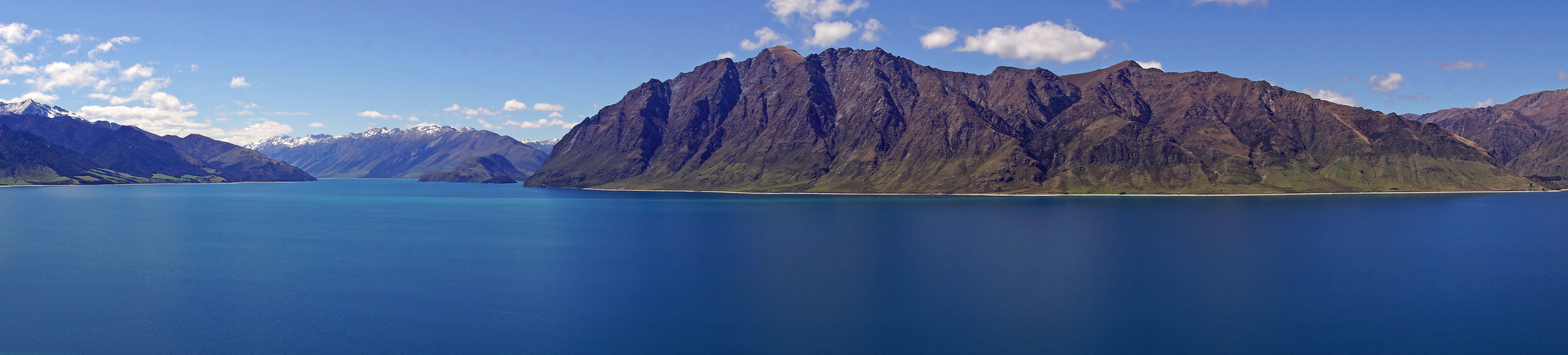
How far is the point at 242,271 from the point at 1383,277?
147 m

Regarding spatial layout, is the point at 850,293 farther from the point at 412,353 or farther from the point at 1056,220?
the point at 1056,220

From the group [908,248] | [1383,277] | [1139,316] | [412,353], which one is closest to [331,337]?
[412,353]

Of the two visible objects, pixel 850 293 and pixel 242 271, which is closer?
pixel 850 293

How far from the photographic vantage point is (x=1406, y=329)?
234 ft

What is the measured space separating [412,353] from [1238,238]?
464 ft

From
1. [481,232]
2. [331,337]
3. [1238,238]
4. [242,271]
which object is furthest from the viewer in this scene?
[481,232]

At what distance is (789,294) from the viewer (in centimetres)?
8800

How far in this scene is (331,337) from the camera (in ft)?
229

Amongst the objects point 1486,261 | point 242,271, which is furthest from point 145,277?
point 1486,261

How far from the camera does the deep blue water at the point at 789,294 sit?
67.5 m

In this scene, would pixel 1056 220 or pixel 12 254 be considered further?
pixel 1056 220

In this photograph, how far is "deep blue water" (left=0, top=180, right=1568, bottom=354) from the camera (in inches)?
2657

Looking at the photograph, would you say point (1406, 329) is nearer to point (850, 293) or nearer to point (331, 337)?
point (850, 293)

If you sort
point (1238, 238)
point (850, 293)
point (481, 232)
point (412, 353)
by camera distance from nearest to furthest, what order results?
1. point (412, 353)
2. point (850, 293)
3. point (1238, 238)
4. point (481, 232)
